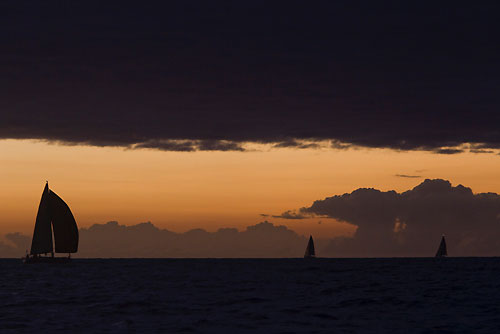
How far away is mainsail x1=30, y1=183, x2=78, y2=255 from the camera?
147m

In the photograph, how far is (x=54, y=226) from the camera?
150 m

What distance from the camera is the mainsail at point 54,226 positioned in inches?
5797

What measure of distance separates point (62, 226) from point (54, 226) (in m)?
1.56
